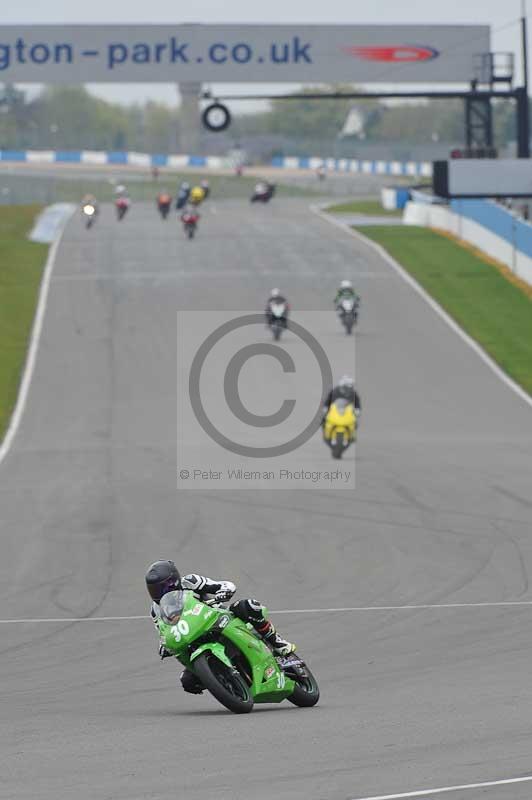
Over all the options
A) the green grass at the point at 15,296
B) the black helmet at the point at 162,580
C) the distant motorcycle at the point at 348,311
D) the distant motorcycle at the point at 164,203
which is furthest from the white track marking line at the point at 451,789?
the distant motorcycle at the point at 164,203

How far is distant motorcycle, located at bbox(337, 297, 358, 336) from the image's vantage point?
1554 inches

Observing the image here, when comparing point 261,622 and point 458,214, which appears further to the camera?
point 458,214

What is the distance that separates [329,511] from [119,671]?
8629 millimetres

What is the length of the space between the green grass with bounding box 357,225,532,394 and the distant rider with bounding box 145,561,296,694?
24648mm

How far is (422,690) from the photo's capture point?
396 inches

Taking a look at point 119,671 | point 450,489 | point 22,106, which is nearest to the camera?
point 119,671

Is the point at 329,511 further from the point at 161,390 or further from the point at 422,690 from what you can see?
the point at 161,390

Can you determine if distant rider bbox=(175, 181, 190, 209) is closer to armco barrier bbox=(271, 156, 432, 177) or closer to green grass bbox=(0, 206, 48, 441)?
green grass bbox=(0, 206, 48, 441)

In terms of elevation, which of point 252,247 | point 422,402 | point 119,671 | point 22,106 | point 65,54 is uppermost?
point 22,106

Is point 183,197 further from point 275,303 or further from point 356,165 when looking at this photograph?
point 356,165

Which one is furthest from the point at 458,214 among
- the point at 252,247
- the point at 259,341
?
the point at 259,341

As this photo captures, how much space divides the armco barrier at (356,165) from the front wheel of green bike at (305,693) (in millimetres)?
98402

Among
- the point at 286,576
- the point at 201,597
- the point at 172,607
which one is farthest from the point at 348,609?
the point at 172,607

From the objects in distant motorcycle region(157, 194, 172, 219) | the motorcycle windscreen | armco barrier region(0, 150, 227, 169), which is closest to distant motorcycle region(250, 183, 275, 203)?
distant motorcycle region(157, 194, 172, 219)
